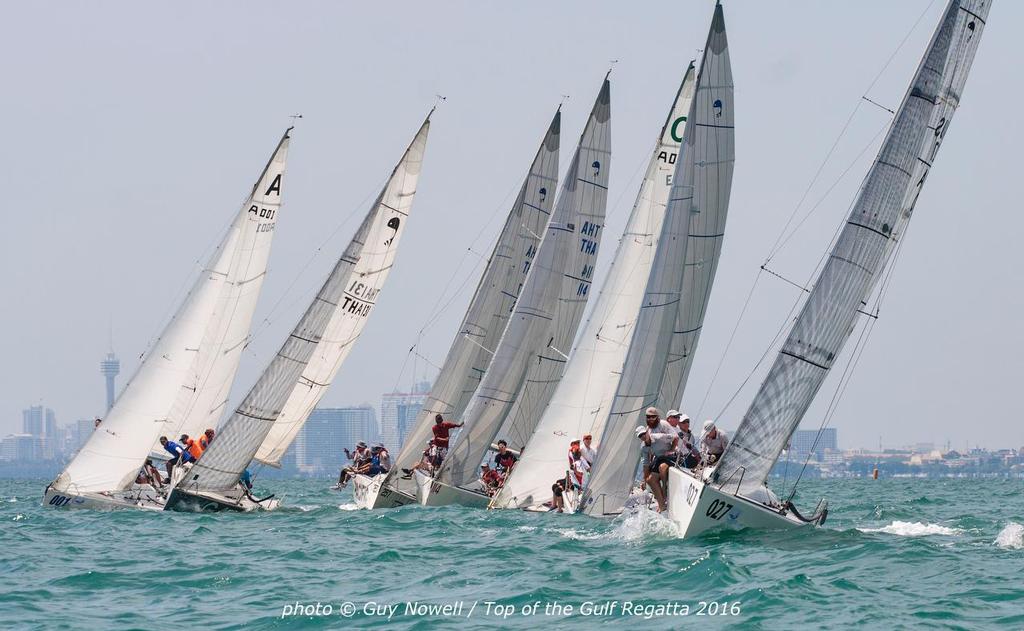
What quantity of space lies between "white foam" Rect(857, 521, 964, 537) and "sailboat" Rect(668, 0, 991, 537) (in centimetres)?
342

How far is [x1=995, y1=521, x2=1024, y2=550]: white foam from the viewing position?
62.7 ft

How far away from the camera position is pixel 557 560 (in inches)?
680

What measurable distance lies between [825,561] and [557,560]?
9.40 ft

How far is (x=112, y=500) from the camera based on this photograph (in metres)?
27.0

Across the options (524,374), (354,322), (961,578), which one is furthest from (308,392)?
(961,578)

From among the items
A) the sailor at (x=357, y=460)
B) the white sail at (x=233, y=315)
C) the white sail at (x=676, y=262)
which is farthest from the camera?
the sailor at (x=357, y=460)

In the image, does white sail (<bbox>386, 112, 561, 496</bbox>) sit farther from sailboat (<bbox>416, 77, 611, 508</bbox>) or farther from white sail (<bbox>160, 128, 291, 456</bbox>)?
white sail (<bbox>160, 128, 291, 456</bbox>)

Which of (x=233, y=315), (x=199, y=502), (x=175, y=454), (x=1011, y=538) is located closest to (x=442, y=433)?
(x=233, y=315)

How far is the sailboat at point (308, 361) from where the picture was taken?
26094 mm

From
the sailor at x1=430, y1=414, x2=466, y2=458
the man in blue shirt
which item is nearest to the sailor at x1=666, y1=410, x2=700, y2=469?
the sailor at x1=430, y1=414, x2=466, y2=458

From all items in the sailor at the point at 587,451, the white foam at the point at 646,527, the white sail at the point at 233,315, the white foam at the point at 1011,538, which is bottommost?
the white foam at the point at 1011,538

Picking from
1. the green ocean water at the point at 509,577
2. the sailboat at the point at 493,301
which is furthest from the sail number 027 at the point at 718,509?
the sailboat at the point at 493,301

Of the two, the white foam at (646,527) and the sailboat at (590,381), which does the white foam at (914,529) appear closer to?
the white foam at (646,527)

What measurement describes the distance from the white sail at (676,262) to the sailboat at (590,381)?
7.10 feet
